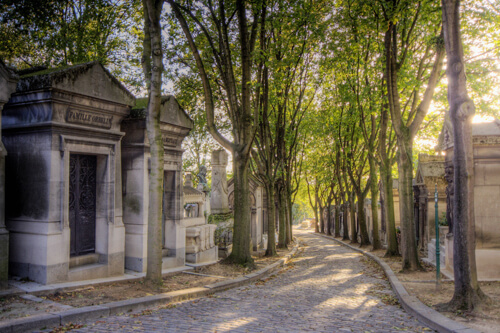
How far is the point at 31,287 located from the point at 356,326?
18.2ft

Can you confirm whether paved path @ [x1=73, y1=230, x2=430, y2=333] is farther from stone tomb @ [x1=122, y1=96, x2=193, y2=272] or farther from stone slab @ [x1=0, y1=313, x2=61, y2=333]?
stone tomb @ [x1=122, y1=96, x2=193, y2=272]

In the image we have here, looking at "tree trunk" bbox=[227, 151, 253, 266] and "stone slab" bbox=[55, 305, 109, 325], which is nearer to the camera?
"stone slab" bbox=[55, 305, 109, 325]

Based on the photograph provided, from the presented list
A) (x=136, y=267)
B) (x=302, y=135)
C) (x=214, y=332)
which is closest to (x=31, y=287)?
(x=136, y=267)

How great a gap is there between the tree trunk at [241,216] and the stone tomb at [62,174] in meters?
3.95

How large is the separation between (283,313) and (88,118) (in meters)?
5.51

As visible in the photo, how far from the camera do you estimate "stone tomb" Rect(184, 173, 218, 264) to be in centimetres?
1198

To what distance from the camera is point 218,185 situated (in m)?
17.7

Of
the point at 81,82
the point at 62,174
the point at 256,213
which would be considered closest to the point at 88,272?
the point at 62,174

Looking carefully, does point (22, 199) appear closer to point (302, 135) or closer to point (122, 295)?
point (122, 295)

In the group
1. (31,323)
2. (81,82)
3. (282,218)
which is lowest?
(31,323)

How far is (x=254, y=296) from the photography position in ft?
27.9

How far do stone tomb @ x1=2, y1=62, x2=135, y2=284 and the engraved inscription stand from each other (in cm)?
2

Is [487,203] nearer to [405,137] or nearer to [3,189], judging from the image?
[405,137]

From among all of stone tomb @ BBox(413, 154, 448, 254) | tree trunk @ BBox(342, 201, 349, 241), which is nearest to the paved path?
stone tomb @ BBox(413, 154, 448, 254)
